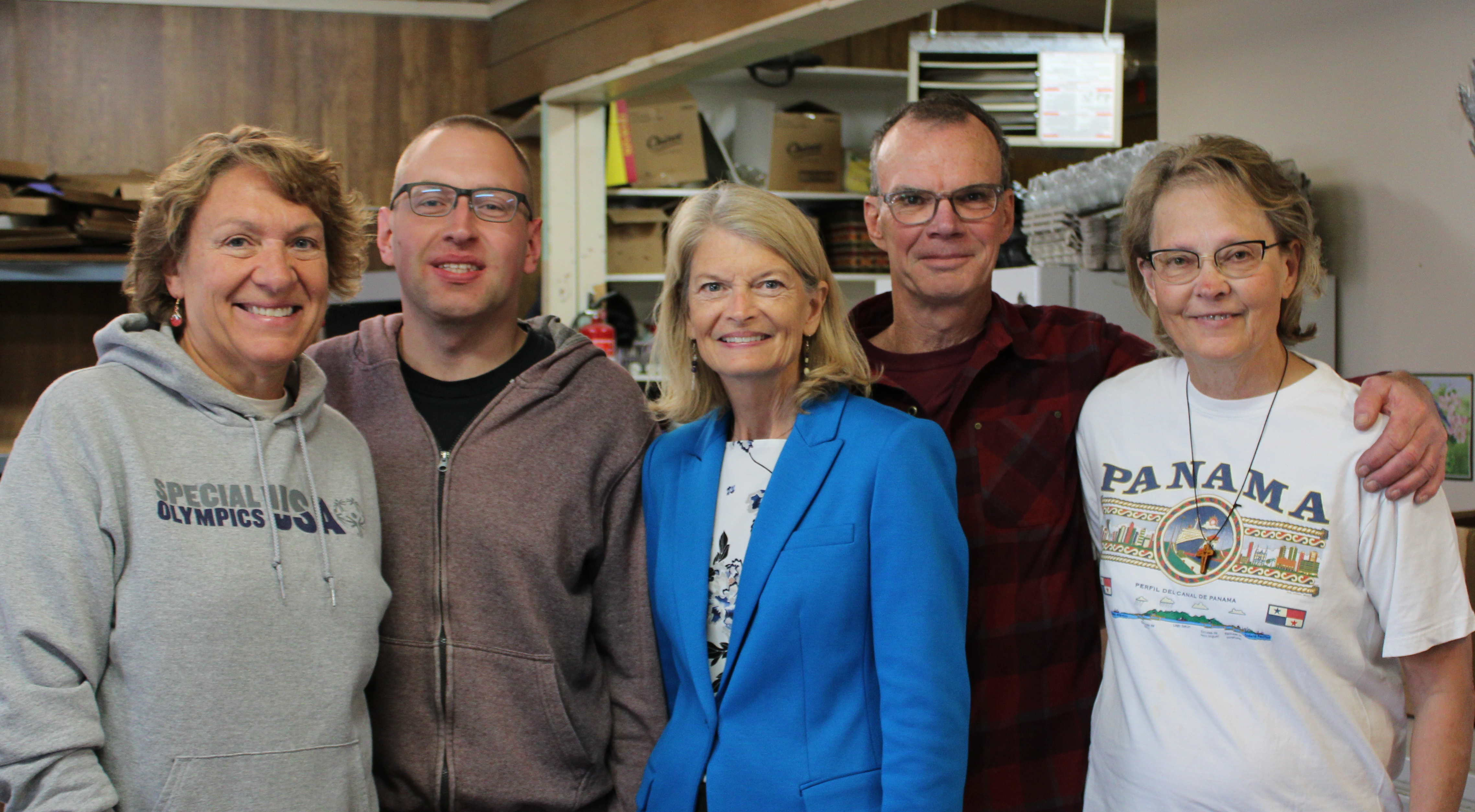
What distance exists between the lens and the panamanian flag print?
1.39 m

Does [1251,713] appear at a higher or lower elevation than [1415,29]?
lower

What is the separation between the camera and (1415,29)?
2900 millimetres

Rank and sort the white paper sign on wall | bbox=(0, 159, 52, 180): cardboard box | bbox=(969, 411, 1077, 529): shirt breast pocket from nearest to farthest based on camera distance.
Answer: bbox=(969, 411, 1077, 529): shirt breast pocket
bbox=(0, 159, 52, 180): cardboard box
the white paper sign on wall

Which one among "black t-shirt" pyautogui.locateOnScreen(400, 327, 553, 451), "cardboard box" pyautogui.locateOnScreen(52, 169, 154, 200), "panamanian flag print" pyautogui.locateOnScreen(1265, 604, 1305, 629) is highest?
"cardboard box" pyautogui.locateOnScreen(52, 169, 154, 200)

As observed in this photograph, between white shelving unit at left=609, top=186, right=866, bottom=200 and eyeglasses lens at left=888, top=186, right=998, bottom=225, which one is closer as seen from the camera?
eyeglasses lens at left=888, top=186, right=998, bottom=225

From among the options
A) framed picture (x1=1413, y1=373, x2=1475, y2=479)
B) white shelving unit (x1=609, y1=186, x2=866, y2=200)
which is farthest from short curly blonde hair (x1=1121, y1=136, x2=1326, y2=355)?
white shelving unit (x1=609, y1=186, x2=866, y2=200)

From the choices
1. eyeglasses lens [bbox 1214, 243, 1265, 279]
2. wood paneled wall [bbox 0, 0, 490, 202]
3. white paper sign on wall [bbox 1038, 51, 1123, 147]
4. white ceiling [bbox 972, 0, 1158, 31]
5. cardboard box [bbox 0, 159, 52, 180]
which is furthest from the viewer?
white ceiling [bbox 972, 0, 1158, 31]

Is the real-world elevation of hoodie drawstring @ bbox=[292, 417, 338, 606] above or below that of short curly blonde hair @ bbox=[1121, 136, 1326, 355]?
below

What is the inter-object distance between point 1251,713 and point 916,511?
503 mm

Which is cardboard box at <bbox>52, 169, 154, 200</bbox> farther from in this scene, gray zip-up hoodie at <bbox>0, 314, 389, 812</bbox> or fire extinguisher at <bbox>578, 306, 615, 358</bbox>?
gray zip-up hoodie at <bbox>0, 314, 389, 812</bbox>

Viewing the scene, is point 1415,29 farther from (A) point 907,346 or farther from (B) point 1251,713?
(B) point 1251,713

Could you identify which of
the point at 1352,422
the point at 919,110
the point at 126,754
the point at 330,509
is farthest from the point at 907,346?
the point at 126,754

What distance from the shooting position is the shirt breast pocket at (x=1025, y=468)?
1720 millimetres

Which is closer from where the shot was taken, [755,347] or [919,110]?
[755,347]
